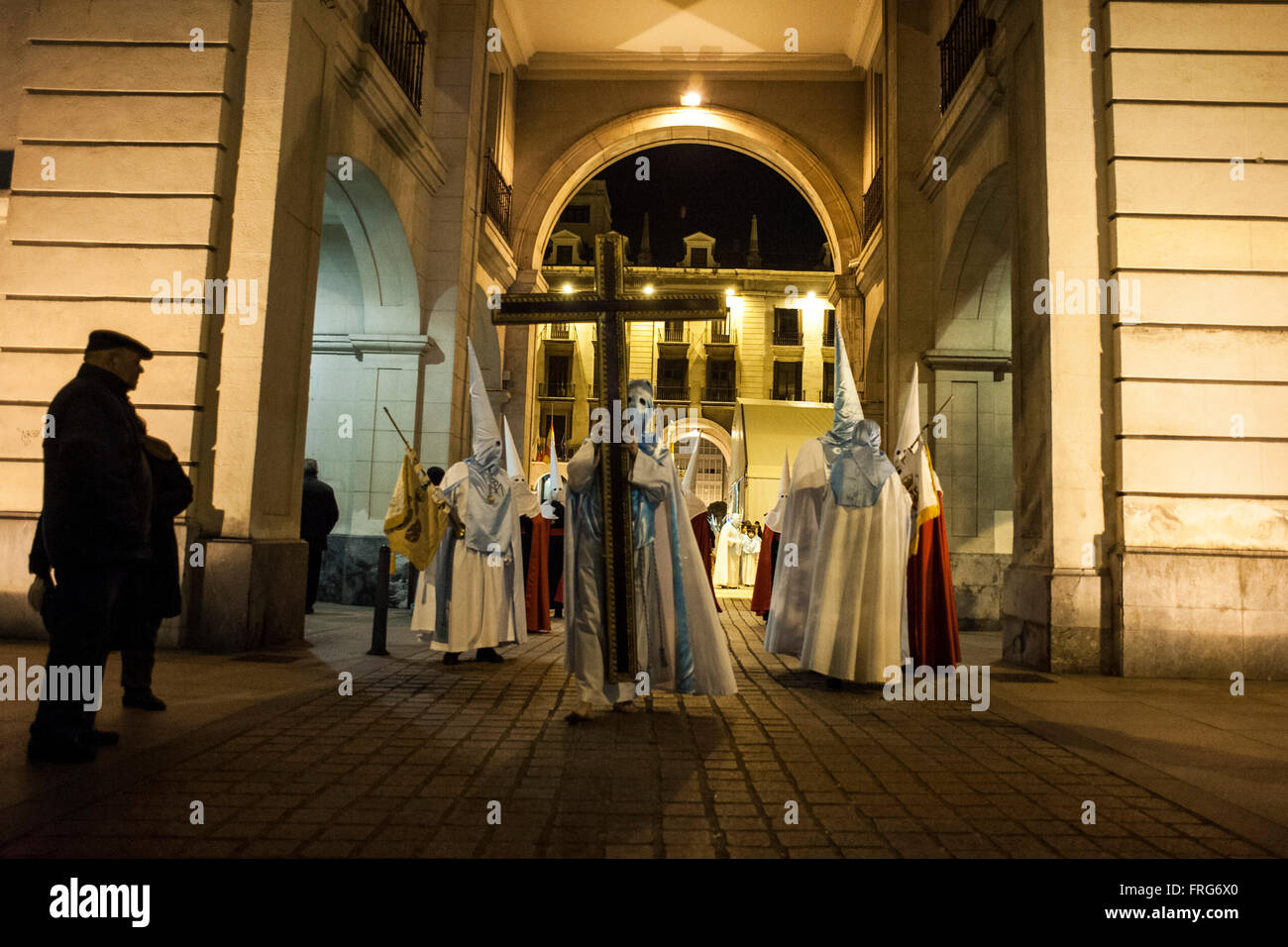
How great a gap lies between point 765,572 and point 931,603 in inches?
142

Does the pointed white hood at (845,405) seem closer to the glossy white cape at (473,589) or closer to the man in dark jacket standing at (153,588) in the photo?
the glossy white cape at (473,589)

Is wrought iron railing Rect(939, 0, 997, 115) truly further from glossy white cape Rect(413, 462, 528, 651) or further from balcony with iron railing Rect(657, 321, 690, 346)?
balcony with iron railing Rect(657, 321, 690, 346)

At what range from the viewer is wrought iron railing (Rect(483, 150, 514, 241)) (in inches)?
577

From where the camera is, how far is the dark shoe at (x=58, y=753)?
3.62m

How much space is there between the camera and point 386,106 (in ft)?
32.8

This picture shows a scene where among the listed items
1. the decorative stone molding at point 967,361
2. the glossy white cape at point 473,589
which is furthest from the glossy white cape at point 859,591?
the decorative stone molding at point 967,361

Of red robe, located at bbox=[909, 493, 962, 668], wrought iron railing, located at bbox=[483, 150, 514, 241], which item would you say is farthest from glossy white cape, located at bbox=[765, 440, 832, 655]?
wrought iron railing, located at bbox=[483, 150, 514, 241]

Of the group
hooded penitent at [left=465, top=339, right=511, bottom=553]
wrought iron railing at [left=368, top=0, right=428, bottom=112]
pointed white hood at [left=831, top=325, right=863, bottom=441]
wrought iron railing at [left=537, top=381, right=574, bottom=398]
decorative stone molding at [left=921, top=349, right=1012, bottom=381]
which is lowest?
hooded penitent at [left=465, top=339, right=511, bottom=553]

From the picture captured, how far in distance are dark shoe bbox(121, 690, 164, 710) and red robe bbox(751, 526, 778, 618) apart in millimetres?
6635

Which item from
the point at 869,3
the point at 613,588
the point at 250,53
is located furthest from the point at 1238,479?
the point at 869,3

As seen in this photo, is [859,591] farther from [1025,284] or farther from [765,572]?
[765,572]

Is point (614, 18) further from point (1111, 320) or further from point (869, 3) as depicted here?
point (1111, 320)

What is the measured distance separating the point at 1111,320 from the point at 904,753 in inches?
190

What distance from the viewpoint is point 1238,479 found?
705 centimetres
